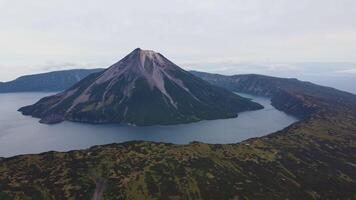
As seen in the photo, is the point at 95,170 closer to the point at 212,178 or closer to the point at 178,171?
the point at 178,171

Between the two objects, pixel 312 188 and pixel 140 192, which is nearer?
pixel 140 192

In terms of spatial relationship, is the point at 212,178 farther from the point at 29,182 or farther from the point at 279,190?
the point at 29,182

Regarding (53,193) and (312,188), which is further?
(312,188)

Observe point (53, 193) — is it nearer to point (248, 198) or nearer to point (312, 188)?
point (248, 198)

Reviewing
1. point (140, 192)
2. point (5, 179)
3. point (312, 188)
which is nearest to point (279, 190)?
point (312, 188)

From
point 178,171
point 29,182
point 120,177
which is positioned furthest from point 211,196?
point 29,182

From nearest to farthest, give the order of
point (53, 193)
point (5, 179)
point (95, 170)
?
point (53, 193) < point (5, 179) < point (95, 170)

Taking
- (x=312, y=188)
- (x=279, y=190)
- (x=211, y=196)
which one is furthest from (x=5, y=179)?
(x=312, y=188)

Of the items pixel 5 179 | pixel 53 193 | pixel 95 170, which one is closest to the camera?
pixel 53 193
